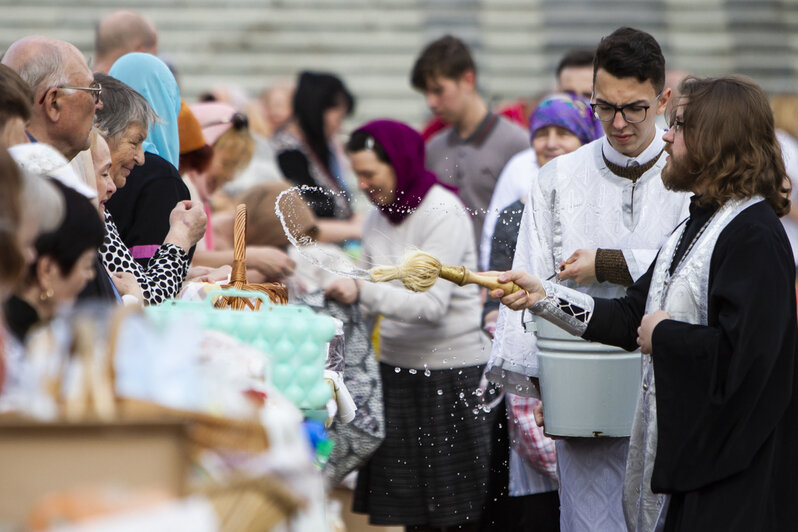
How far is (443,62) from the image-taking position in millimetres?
6617

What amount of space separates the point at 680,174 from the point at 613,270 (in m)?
0.54

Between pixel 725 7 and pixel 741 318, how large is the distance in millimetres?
14134

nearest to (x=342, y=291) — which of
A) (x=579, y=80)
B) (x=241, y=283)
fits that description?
(x=241, y=283)

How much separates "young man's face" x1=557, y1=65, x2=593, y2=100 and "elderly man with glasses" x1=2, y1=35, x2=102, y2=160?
3100 mm

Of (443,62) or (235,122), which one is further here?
(443,62)

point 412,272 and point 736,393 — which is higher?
point 412,272

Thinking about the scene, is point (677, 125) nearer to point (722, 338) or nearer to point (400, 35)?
point (722, 338)

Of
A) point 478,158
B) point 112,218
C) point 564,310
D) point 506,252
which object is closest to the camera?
point 564,310

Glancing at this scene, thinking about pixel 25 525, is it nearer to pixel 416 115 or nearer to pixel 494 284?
pixel 494 284

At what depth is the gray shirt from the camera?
628 centimetres

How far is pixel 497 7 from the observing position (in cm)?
1606

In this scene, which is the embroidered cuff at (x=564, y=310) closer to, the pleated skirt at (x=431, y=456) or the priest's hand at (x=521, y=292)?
the priest's hand at (x=521, y=292)

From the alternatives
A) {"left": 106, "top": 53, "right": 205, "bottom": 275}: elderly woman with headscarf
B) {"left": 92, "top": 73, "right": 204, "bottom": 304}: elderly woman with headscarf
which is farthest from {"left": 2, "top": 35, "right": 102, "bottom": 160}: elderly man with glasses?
{"left": 106, "top": 53, "right": 205, "bottom": 275}: elderly woman with headscarf

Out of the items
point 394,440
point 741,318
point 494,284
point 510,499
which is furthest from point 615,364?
point 394,440
